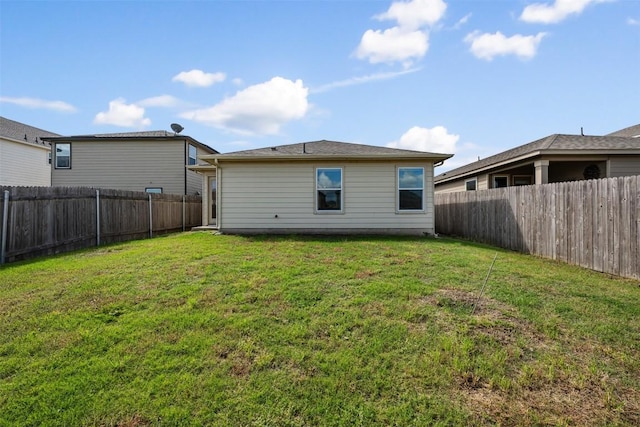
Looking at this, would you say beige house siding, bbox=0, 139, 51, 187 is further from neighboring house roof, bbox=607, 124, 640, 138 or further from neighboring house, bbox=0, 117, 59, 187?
neighboring house roof, bbox=607, 124, 640, 138

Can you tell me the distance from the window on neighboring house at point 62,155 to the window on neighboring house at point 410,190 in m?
17.8

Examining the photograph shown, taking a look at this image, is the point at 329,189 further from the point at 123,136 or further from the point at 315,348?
the point at 123,136

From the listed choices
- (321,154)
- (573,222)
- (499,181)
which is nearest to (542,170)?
(499,181)

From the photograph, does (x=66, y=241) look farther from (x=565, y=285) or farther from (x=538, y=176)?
(x=538, y=176)

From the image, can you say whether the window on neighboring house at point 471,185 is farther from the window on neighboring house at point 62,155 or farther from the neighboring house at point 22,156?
the neighboring house at point 22,156

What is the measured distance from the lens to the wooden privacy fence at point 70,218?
706 centimetres

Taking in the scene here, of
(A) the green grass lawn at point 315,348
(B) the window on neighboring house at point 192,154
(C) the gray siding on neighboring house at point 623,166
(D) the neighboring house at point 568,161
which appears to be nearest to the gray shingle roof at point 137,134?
(B) the window on neighboring house at point 192,154

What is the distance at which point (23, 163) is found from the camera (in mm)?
20797

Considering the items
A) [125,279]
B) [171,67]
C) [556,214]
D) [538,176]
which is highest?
[171,67]

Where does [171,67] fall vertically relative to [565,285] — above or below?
above

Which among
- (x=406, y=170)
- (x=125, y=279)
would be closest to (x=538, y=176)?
(x=406, y=170)

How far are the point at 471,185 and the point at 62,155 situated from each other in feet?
72.7

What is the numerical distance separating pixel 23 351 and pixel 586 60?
48.0ft

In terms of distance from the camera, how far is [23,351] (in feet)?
10.4
